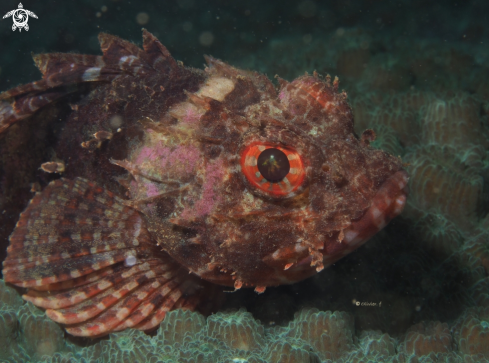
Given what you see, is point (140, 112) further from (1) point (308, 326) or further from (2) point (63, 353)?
(1) point (308, 326)

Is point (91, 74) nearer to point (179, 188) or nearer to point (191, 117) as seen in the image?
point (191, 117)

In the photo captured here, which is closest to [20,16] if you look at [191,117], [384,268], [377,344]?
[191,117]

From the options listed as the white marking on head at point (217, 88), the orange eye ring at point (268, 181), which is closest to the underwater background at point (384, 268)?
the orange eye ring at point (268, 181)

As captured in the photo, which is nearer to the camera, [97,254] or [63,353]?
[63,353]

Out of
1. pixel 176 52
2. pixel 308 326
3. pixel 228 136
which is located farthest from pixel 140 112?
pixel 176 52

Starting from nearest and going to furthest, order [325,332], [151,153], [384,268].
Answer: [325,332] → [151,153] → [384,268]

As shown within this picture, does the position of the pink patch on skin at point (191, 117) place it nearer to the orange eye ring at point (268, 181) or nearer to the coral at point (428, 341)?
the orange eye ring at point (268, 181)
